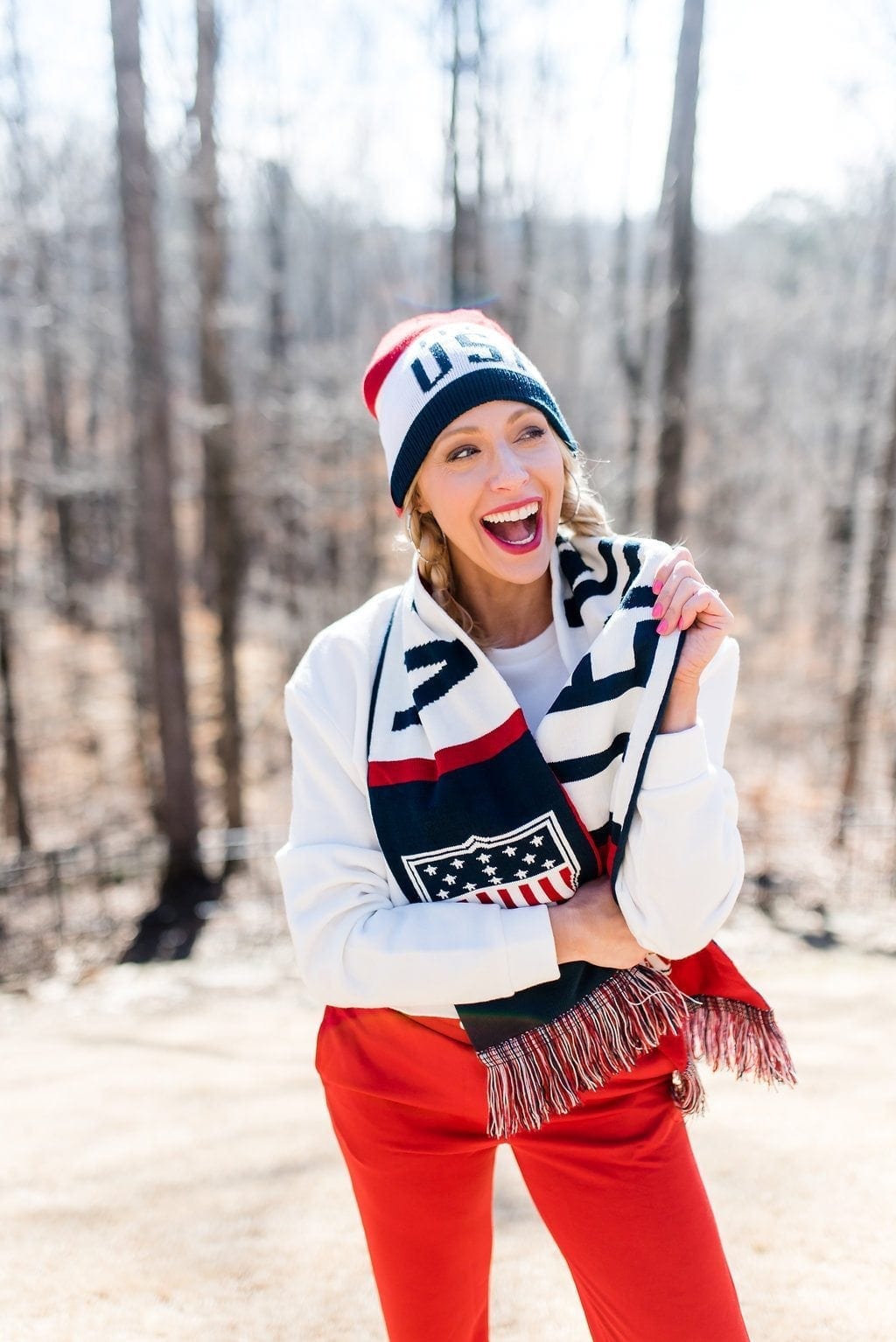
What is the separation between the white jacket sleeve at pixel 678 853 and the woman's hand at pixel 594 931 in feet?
0.09

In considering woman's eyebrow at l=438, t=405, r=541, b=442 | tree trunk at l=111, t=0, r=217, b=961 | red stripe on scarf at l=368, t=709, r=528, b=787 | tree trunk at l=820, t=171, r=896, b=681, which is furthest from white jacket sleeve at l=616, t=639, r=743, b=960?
tree trunk at l=820, t=171, r=896, b=681

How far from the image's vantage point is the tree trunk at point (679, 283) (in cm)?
819

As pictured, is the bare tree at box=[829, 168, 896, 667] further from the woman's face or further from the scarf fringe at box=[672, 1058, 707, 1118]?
the scarf fringe at box=[672, 1058, 707, 1118]

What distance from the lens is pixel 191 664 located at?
19.5 metres

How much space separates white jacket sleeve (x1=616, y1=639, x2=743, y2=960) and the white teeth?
0.51 meters

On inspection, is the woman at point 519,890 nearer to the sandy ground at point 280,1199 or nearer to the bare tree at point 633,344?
the sandy ground at point 280,1199

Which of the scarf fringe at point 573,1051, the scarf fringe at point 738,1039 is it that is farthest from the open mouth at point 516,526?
the scarf fringe at point 738,1039

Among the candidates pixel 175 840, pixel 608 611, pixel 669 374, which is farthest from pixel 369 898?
pixel 669 374

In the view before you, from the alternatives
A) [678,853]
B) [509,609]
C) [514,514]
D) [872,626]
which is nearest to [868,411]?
[872,626]

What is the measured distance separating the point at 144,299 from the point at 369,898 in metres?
8.18

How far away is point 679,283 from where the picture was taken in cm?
893

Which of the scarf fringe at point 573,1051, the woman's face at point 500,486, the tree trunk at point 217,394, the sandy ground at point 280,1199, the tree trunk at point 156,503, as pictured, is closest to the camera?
the scarf fringe at point 573,1051

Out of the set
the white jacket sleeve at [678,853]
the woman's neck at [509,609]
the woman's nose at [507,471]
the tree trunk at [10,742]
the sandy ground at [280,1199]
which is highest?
the woman's nose at [507,471]

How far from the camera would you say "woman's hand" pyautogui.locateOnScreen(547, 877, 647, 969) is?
1.55 meters
